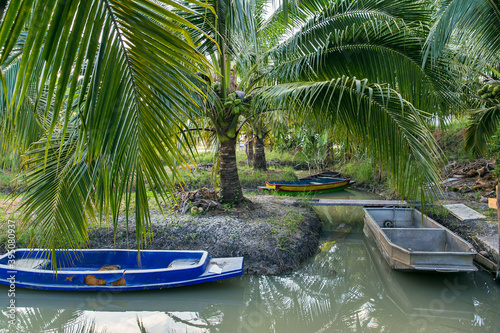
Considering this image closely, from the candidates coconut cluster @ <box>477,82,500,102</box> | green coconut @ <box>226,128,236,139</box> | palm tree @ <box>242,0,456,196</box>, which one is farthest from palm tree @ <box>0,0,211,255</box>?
coconut cluster @ <box>477,82,500,102</box>

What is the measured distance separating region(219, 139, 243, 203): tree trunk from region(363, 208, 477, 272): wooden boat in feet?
8.42

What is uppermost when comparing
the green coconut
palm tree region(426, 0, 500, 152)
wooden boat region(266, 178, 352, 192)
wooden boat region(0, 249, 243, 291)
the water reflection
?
palm tree region(426, 0, 500, 152)

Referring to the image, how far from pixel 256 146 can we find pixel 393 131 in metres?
9.56

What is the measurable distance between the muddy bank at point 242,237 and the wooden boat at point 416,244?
1199mm

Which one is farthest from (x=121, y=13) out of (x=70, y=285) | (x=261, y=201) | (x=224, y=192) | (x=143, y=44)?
(x=261, y=201)

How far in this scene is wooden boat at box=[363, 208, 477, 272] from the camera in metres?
3.78

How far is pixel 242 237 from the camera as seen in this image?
4.76 metres

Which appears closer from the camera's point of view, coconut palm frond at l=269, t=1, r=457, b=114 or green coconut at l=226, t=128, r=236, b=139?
coconut palm frond at l=269, t=1, r=457, b=114

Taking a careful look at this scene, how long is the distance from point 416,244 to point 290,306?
2.40 meters

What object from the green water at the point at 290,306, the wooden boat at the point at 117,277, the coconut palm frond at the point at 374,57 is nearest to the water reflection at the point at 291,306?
the green water at the point at 290,306

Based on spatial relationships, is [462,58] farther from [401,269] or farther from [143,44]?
[143,44]

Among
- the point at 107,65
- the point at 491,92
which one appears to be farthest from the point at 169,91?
the point at 491,92

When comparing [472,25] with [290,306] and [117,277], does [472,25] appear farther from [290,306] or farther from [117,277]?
[117,277]

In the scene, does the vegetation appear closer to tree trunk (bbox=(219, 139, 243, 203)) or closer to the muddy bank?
tree trunk (bbox=(219, 139, 243, 203))
